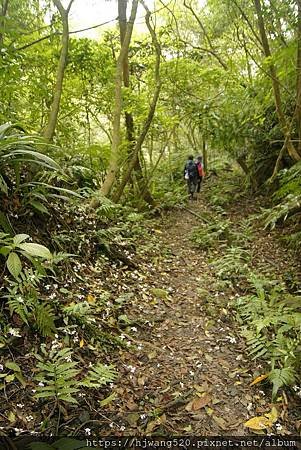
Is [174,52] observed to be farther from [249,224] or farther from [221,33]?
[249,224]

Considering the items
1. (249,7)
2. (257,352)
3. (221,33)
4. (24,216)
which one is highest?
(221,33)

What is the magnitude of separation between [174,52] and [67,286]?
10573 millimetres

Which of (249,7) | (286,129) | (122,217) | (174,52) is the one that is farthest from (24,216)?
(174,52)

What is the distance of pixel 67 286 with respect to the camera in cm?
419

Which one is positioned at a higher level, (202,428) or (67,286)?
(67,286)

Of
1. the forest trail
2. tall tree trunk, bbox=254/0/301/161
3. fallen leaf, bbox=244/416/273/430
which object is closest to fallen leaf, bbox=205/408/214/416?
the forest trail

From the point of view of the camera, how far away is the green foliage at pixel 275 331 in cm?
343

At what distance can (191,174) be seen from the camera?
13.4 meters

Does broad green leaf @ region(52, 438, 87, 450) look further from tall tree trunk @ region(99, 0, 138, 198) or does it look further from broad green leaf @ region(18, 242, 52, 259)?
tall tree trunk @ region(99, 0, 138, 198)

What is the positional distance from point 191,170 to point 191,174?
19cm

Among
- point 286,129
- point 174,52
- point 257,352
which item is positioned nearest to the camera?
point 257,352

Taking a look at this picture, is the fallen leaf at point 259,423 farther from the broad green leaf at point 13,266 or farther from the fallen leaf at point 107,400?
the broad green leaf at point 13,266

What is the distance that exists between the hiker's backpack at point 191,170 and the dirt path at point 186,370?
7.92 m

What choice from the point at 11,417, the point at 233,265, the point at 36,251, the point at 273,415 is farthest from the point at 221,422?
the point at 233,265
